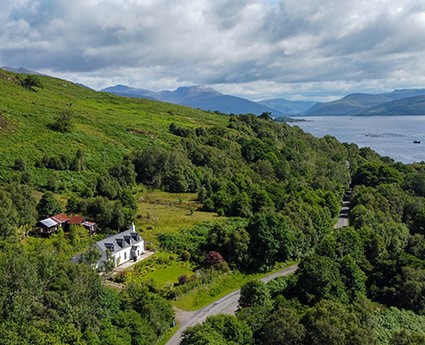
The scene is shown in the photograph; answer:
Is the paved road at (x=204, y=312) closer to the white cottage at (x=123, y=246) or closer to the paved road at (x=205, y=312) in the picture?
the paved road at (x=205, y=312)

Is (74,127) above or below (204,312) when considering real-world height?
above

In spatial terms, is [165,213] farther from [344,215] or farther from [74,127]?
[74,127]

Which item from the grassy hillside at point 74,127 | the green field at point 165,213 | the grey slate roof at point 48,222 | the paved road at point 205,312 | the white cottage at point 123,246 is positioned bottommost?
the paved road at point 205,312

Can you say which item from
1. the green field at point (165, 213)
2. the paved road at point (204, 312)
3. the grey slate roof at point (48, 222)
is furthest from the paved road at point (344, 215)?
the grey slate roof at point (48, 222)

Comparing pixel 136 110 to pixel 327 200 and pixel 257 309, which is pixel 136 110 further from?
pixel 257 309

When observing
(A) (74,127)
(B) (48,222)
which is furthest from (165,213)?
(A) (74,127)

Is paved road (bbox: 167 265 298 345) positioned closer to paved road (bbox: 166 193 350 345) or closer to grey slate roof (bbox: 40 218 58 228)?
paved road (bbox: 166 193 350 345)

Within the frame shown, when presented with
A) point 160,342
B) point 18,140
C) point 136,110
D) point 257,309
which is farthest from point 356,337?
point 136,110
